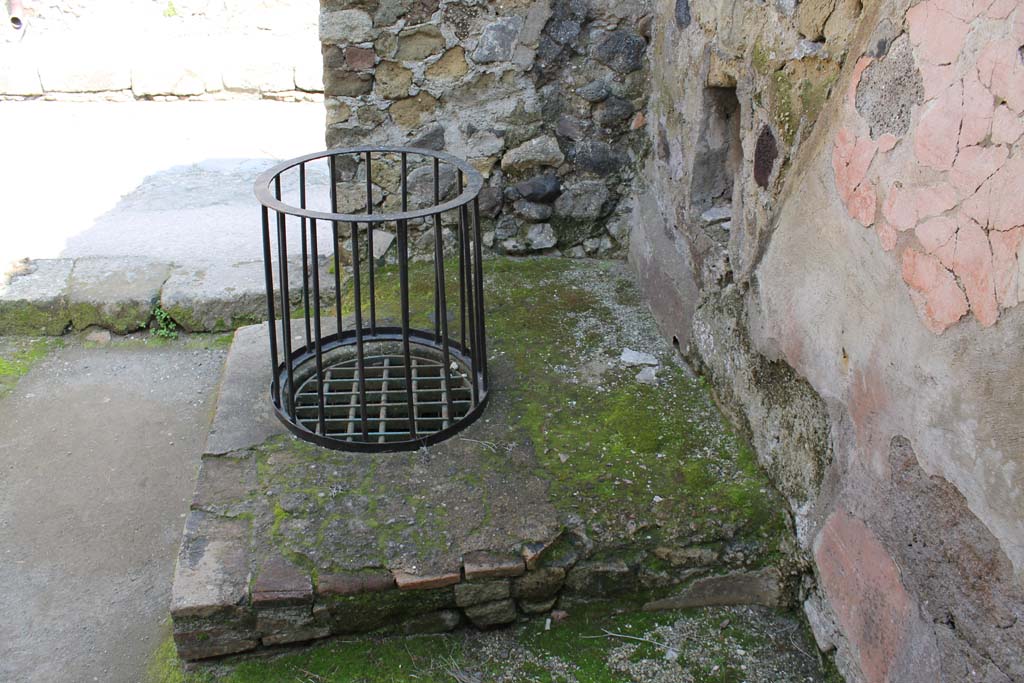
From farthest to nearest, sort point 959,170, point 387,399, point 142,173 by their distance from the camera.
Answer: point 142,173, point 387,399, point 959,170

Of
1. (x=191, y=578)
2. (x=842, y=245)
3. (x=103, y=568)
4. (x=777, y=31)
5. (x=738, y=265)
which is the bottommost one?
(x=103, y=568)

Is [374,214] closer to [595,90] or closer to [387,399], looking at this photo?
[387,399]

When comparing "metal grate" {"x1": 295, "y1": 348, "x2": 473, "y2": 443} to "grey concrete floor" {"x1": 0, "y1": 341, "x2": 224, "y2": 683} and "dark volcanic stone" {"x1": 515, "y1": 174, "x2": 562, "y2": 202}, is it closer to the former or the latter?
"grey concrete floor" {"x1": 0, "y1": 341, "x2": 224, "y2": 683}

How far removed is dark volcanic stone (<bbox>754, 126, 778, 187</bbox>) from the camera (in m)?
2.70

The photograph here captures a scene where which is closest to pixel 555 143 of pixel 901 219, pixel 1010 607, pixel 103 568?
pixel 901 219

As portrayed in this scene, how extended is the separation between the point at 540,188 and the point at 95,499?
2.21 metres

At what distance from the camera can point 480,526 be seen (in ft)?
8.52

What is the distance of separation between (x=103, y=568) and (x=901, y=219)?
259 cm

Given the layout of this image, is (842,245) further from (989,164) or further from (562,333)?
(562,333)

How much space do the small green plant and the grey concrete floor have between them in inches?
3.4

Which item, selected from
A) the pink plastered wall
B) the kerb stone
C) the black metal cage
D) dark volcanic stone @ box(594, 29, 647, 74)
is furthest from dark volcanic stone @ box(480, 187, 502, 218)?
the pink plastered wall

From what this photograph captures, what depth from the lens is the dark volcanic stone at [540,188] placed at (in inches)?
162

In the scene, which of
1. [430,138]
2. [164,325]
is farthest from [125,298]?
[430,138]

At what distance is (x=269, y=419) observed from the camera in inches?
121
